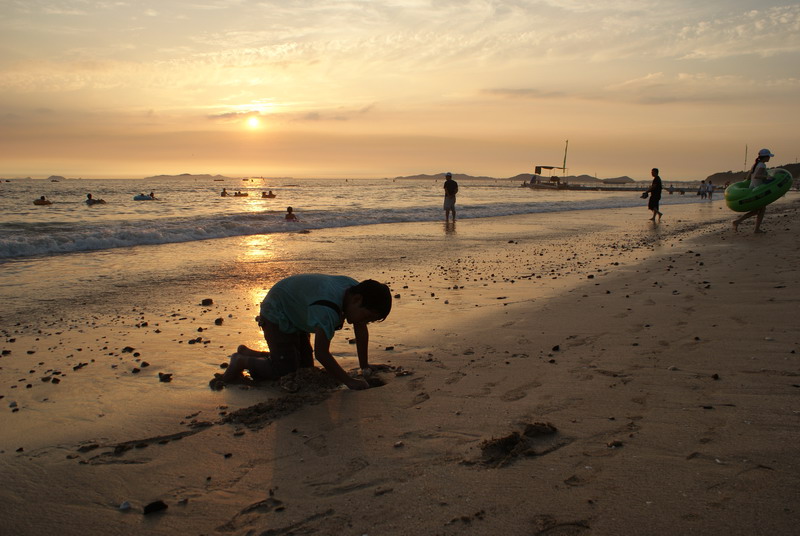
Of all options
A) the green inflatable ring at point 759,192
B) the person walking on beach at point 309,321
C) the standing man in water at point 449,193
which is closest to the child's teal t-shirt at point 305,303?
the person walking on beach at point 309,321

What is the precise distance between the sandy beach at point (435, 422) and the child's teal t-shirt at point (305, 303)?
0.53 meters

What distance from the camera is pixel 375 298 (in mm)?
4621

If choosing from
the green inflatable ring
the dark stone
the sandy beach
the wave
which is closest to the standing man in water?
the wave

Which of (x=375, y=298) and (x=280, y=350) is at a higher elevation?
(x=375, y=298)

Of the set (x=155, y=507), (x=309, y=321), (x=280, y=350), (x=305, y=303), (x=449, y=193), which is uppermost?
(x=449, y=193)

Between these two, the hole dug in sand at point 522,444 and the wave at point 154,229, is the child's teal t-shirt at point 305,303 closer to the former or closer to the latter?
the hole dug in sand at point 522,444

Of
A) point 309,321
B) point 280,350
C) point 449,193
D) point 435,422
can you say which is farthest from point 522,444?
point 449,193

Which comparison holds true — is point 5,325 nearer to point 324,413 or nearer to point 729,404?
point 324,413

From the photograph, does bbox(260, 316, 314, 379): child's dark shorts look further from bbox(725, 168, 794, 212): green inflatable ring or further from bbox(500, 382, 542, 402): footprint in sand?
bbox(725, 168, 794, 212): green inflatable ring

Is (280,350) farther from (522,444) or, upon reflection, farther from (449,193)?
(449,193)

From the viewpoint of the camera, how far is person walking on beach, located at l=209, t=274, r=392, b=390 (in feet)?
15.2

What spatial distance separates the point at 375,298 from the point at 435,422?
1104mm

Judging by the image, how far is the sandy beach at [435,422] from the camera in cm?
294

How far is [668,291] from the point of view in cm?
822
